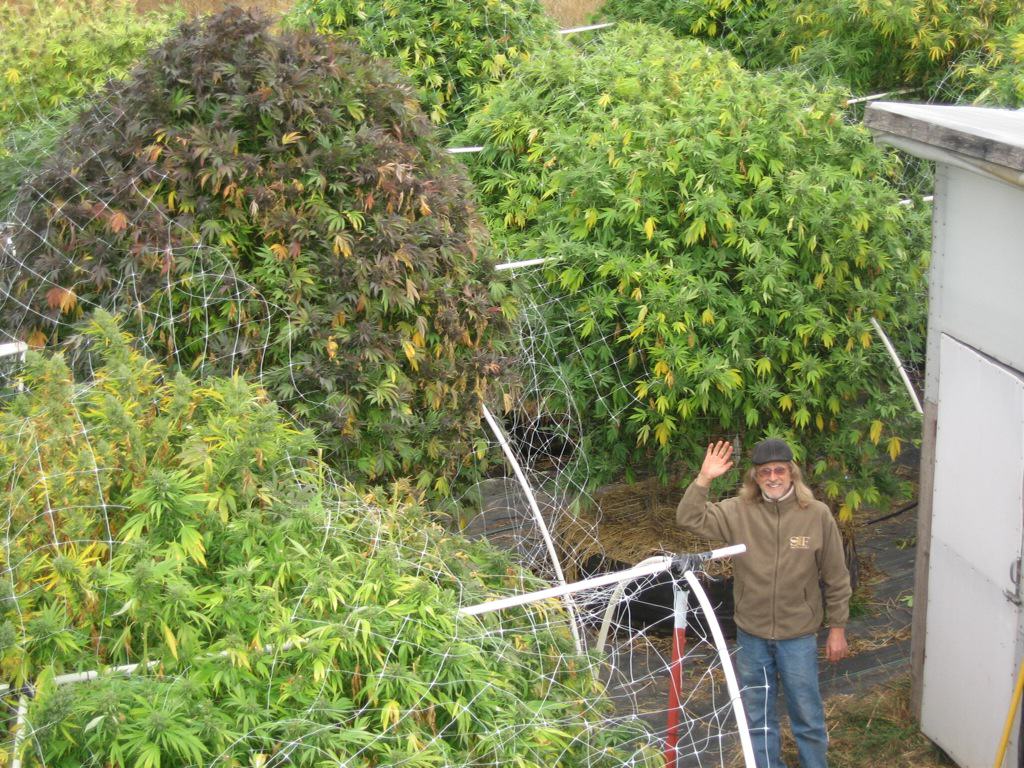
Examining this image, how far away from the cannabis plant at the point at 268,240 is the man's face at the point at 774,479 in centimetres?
134

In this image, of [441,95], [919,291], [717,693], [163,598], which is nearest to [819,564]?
[717,693]

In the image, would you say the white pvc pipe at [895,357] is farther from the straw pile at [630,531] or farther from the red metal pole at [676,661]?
the red metal pole at [676,661]

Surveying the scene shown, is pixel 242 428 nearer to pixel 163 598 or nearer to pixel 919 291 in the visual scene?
pixel 163 598

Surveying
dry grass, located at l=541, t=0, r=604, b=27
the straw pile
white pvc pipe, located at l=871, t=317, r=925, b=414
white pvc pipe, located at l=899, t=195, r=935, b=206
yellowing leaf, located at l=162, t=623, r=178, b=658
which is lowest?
the straw pile

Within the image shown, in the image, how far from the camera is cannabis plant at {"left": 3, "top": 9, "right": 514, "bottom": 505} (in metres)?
4.38

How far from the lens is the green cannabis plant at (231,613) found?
119 inches

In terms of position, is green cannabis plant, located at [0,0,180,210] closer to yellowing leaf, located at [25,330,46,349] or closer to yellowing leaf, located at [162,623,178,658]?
yellowing leaf, located at [25,330,46,349]

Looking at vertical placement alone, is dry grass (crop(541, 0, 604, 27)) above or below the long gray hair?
above

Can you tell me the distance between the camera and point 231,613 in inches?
129

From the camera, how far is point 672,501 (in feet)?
23.2

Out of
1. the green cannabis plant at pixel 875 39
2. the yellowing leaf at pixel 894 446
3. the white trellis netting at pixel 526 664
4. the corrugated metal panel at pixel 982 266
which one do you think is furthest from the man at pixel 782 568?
the green cannabis plant at pixel 875 39

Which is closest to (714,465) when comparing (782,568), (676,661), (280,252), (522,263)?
(782,568)

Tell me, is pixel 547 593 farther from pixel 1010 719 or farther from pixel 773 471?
pixel 1010 719

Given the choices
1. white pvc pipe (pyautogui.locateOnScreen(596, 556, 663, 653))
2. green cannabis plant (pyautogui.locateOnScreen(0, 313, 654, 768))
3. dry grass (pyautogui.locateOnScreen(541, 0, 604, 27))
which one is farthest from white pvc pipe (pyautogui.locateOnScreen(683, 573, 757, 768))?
dry grass (pyautogui.locateOnScreen(541, 0, 604, 27))
